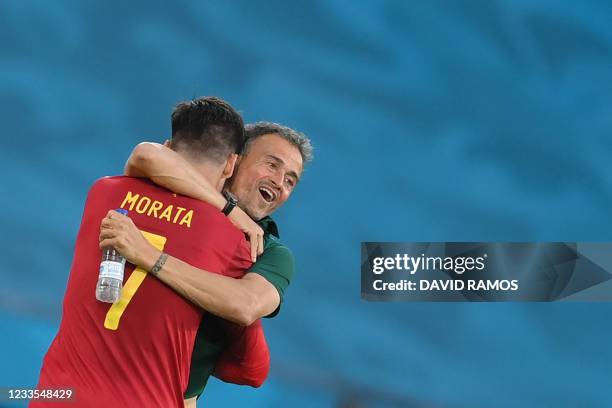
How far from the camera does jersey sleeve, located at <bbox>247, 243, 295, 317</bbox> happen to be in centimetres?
241

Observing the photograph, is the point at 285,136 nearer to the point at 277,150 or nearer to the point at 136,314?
the point at 277,150

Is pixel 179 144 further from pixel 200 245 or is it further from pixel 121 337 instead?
pixel 121 337

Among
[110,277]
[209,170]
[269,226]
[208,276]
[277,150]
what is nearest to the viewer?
[110,277]

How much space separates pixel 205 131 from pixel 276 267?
442mm

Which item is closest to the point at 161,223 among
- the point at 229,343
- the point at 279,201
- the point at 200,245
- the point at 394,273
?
the point at 200,245

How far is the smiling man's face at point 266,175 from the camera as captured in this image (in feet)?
10.8

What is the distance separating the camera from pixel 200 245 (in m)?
2.22

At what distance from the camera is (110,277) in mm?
2074

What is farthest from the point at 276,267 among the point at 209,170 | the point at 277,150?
the point at 277,150

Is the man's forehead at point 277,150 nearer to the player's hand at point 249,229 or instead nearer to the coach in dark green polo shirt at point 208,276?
the coach in dark green polo shirt at point 208,276

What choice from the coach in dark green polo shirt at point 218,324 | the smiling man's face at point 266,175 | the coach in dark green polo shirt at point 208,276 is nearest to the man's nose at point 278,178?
the smiling man's face at point 266,175

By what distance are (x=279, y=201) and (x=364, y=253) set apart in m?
3.35

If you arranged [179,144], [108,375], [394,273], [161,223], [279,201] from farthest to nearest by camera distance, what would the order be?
[394,273] < [279,201] < [179,144] < [161,223] < [108,375]

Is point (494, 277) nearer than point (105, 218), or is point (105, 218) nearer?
point (105, 218)
